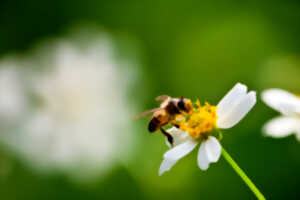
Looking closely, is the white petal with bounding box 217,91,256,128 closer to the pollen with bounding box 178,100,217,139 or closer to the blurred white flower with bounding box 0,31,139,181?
the pollen with bounding box 178,100,217,139

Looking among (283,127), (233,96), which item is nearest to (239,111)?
(233,96)

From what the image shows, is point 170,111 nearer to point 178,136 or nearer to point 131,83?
point 178,136

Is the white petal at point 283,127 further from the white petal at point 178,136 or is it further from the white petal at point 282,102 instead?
the white petal at point 178,136

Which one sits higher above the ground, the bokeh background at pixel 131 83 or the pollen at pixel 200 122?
the bokeh background at pixel 131 83

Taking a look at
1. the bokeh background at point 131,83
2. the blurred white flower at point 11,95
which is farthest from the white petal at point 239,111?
the blurred white flower at point 11,95

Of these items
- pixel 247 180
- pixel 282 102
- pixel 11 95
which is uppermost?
pixel 11 95

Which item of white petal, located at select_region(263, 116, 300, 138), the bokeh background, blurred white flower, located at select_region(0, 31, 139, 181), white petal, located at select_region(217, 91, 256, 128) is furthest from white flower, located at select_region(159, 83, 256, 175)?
blurred white flower, located at select_region(0, 31, 139, 181)

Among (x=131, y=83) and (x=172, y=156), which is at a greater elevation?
(x=131, y=83)
